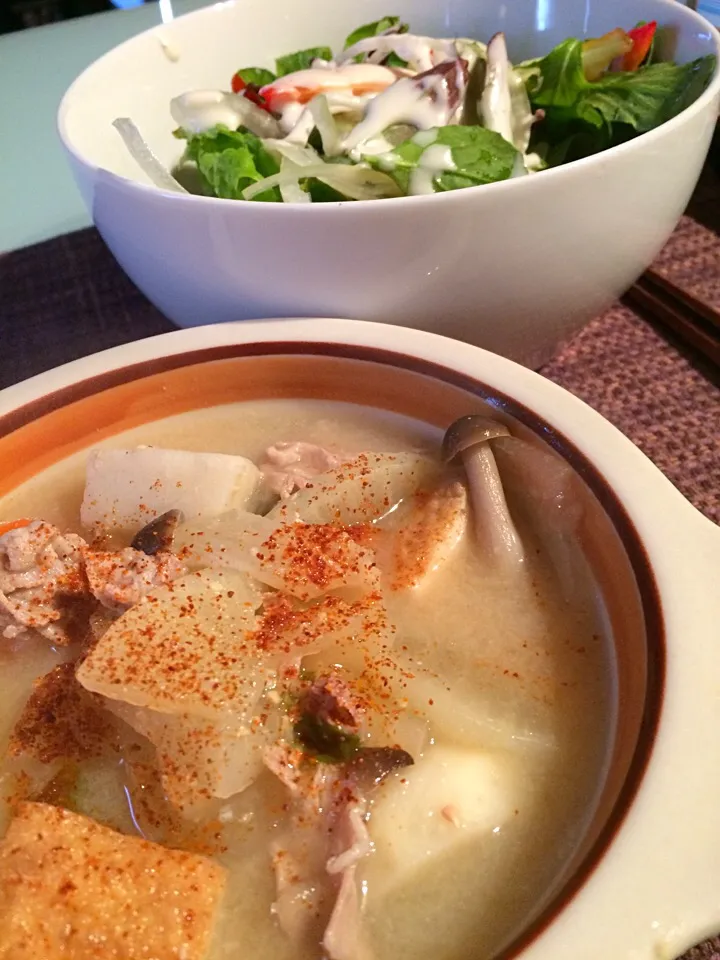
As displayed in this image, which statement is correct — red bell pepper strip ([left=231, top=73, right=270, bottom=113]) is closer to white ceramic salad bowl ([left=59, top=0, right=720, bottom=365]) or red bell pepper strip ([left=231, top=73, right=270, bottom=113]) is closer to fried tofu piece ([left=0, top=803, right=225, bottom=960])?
white ceramic salad bowl ([left=59, top=0, right=720, bottom=365])

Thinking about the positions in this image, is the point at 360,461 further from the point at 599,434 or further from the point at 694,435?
the point at 694,435

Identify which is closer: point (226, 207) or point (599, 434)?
point (599, 434)

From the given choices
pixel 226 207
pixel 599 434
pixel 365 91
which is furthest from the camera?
pixel 365 91

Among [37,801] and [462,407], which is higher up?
[462,407]

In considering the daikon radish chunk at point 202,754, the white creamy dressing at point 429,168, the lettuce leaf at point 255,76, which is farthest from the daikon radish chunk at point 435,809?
the lettuce leaf at point 255,76

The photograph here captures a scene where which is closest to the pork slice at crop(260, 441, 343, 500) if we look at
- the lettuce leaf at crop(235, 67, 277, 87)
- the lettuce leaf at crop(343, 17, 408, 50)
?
the lettuce leaf at crop(235, 67, 277, 87)

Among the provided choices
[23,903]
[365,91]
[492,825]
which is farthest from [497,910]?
[365,91]

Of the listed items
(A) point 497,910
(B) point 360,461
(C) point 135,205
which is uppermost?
(C) point 135,205
